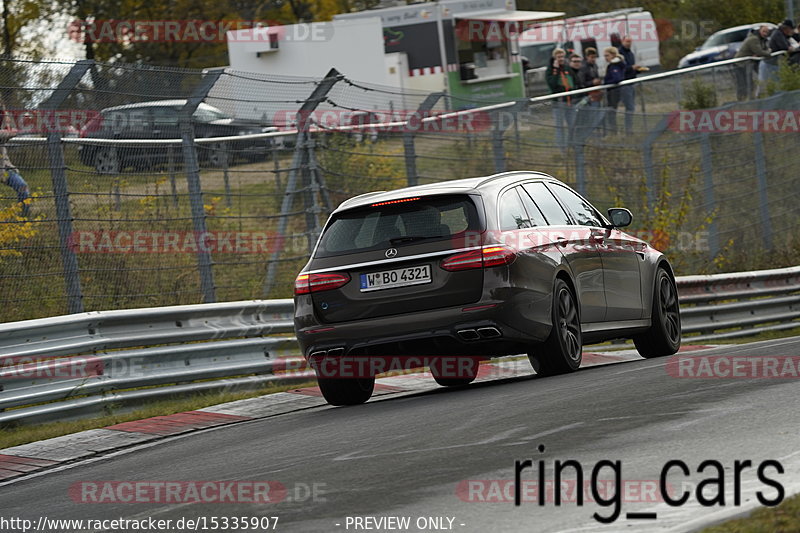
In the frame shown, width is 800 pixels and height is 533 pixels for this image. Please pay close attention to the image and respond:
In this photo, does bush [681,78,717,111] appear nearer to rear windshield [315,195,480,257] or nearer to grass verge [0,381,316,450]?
grass verge [0,381,316,450]

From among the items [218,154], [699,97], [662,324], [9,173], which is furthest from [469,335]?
[699,97]

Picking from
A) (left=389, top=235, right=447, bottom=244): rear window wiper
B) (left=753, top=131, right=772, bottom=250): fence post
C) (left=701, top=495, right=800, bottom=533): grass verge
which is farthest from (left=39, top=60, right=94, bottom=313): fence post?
(left=753, top=131, right=772, bottom=250): fence post

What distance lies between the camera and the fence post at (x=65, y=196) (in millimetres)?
11805

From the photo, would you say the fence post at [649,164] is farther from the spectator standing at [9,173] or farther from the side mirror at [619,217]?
the spectator standing at [9,173]

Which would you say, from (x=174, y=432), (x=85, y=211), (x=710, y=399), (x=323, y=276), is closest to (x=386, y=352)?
(x=323, y=276)

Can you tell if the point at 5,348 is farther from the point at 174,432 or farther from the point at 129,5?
the point at 129,5

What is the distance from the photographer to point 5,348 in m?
10.7

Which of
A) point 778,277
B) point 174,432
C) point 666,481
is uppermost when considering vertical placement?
point 666,481

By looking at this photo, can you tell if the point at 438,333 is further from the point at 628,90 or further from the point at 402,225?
the point at 628,90

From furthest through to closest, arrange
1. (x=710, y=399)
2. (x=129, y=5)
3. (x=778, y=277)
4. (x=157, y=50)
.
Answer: (x=157, y=50) < (x=129, y=5) < (x=778, y=277) < (x=710, y=399)

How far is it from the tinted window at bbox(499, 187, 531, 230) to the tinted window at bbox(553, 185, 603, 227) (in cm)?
94

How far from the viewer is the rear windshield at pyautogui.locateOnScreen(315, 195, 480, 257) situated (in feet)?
33.4

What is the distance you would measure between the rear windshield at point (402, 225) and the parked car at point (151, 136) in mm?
2816

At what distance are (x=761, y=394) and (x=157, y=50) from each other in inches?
1936
